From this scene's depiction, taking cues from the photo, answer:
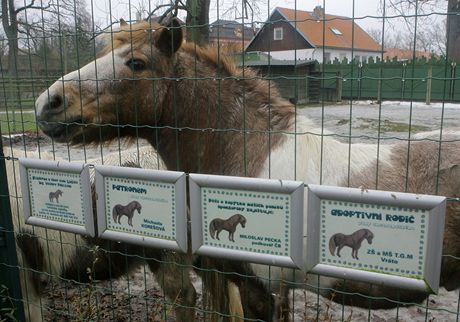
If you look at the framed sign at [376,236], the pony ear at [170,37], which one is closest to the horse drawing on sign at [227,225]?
the framed sign at [376,236]

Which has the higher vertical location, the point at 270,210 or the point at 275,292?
the point at 270,210

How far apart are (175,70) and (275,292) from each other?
154 cm

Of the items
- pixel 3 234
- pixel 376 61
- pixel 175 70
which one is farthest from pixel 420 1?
pixel 3 234

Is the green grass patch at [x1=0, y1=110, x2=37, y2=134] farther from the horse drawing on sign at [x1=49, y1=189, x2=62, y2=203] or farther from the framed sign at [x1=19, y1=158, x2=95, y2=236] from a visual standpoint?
the horse drawing on sign at [x1=49, y1=189, x2=62, y2=203]

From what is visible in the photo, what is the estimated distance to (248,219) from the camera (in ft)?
6.98

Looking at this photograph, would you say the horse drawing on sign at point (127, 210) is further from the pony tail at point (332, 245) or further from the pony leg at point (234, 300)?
the pony leg at point (234, 300)

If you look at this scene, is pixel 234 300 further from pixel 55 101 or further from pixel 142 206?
pixel 55 101

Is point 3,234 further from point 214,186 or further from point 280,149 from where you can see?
point 280,149

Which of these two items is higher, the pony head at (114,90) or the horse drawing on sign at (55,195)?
the pony head at (114,90)

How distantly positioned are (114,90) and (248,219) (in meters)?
1.20

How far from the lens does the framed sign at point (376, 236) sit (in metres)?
1.80

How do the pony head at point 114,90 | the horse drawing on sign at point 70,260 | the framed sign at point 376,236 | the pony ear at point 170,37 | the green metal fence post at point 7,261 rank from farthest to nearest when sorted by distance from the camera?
the horse drawing on sign at point 70,260
the green metal fence post at point 7,261
the pony head at point 114,90
the pony ear at point 170,37
the framed sign at point 376,236

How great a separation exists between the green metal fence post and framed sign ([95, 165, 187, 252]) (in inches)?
36.5

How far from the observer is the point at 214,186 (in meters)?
2.16
